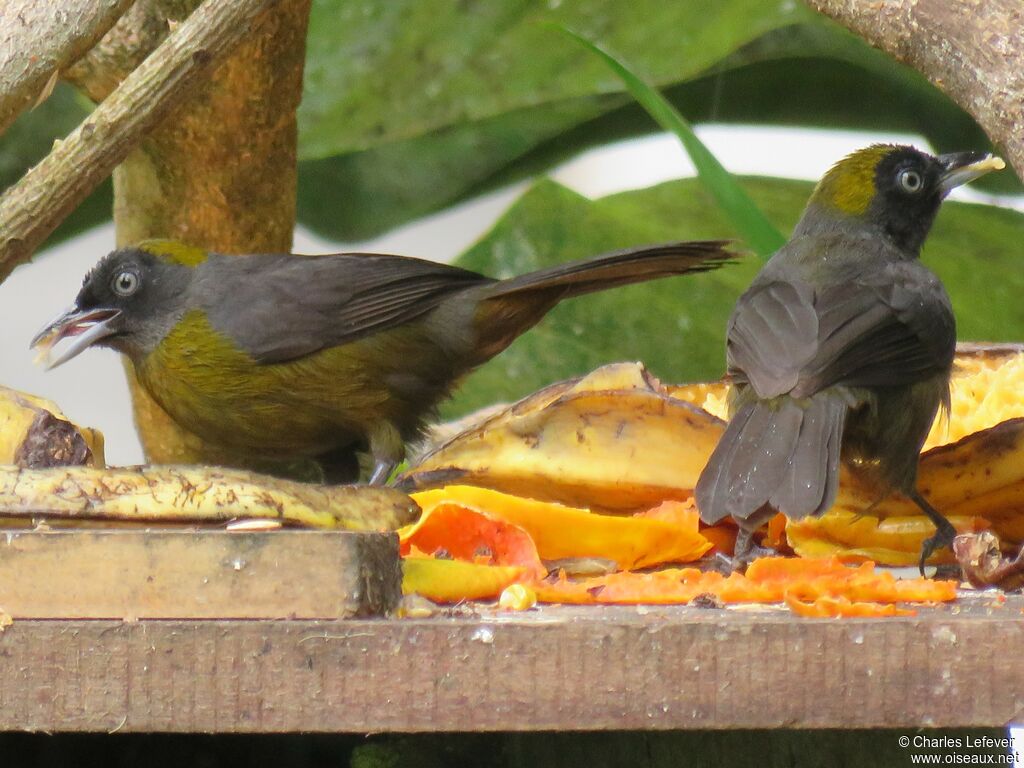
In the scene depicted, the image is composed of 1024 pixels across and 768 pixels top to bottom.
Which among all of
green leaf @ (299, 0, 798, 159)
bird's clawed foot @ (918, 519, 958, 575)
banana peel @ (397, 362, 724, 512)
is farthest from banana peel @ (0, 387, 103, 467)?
green leaf @ (299, 0, 798, 159)

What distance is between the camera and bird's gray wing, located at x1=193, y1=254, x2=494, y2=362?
3006mm

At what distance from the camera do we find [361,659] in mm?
1221

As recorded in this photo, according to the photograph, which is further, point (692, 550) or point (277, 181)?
point (277, 181)

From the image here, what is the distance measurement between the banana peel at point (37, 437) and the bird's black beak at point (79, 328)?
108cm

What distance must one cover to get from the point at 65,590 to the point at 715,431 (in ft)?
4.26

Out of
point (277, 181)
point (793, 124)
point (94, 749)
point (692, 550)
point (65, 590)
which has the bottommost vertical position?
point (94, 749)

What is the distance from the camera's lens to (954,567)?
210 centimetres

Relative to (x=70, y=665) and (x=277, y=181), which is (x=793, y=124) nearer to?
(x=277, y=181)

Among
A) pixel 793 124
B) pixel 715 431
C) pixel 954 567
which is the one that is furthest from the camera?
pixel 793 124

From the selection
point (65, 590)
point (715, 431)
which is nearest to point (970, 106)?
point (715, 431)

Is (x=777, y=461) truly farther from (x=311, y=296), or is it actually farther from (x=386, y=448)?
(x=311, y=296)

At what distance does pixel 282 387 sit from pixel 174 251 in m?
0.45

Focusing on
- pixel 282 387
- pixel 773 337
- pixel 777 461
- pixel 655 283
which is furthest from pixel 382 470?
pixel 655 283

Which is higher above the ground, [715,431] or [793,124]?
[793,124]
